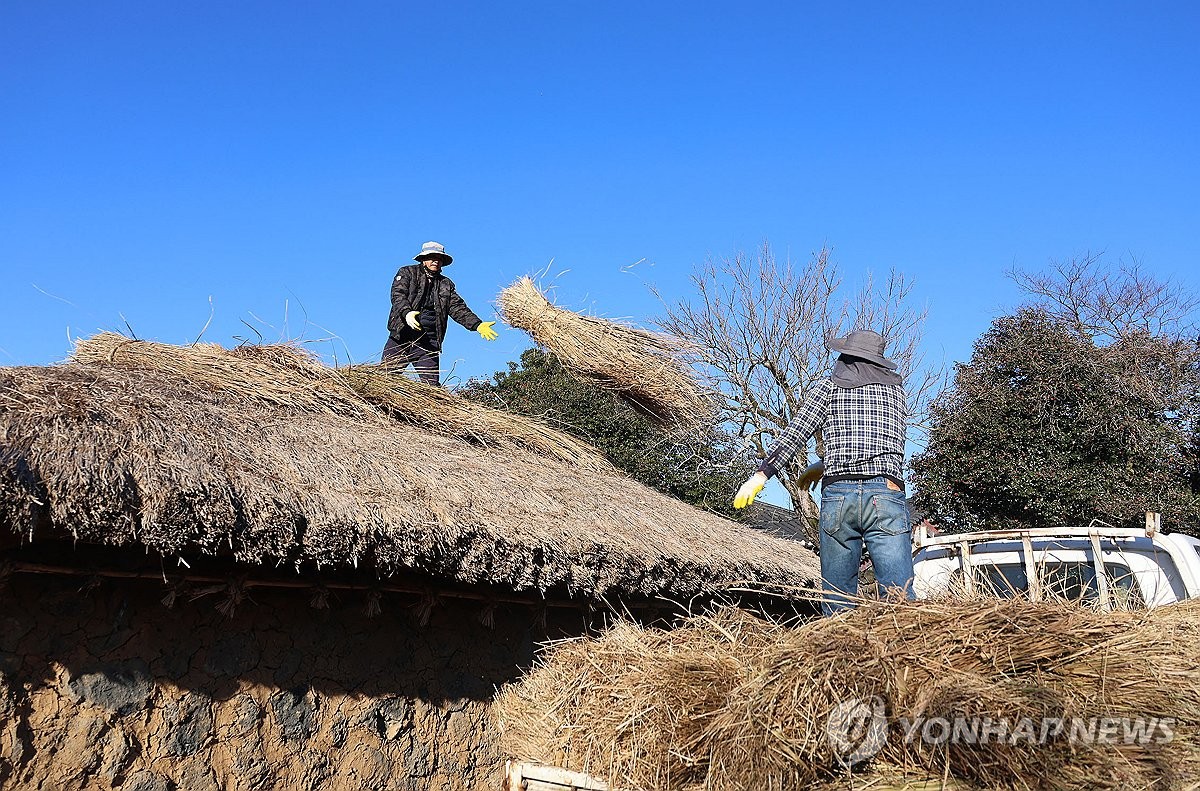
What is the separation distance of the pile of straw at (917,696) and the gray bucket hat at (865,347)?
1.87m

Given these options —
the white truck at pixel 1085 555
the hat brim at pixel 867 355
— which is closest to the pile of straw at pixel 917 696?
the hat brim at pixel 867 355

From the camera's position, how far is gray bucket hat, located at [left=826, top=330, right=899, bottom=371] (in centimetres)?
436

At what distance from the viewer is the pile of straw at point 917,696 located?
2092 millimetres

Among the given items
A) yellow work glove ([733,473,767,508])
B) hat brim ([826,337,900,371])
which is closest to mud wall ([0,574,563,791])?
yellow work glove ([733,473,767,508])

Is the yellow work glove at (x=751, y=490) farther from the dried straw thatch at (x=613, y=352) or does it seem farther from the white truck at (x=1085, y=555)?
the dried straw thatch at (x=613, y=352)

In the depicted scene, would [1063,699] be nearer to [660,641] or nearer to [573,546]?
[660,641]

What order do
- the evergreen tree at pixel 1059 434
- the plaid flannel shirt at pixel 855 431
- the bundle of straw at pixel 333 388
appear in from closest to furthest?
the plaid flannel shirt at pixel 855 431 < the bundle of straw at pixel 333 388 < the evergreen tree at pixel 1059 434

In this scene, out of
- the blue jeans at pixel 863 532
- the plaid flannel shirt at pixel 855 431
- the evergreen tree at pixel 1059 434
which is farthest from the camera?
the evergreen tree at pixel 1059 434

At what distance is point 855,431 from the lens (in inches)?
166

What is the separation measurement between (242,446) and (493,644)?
1.65 m

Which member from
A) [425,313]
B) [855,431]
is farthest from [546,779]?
[425,313]

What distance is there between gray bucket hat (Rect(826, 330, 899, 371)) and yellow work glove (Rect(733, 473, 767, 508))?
667mm

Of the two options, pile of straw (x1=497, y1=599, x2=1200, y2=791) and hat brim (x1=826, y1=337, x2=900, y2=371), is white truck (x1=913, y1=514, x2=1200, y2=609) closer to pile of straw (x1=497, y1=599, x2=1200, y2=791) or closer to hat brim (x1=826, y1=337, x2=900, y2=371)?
hat brim (x1=826, y1=337, x2=900, y2=371)

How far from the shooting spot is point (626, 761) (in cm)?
257
